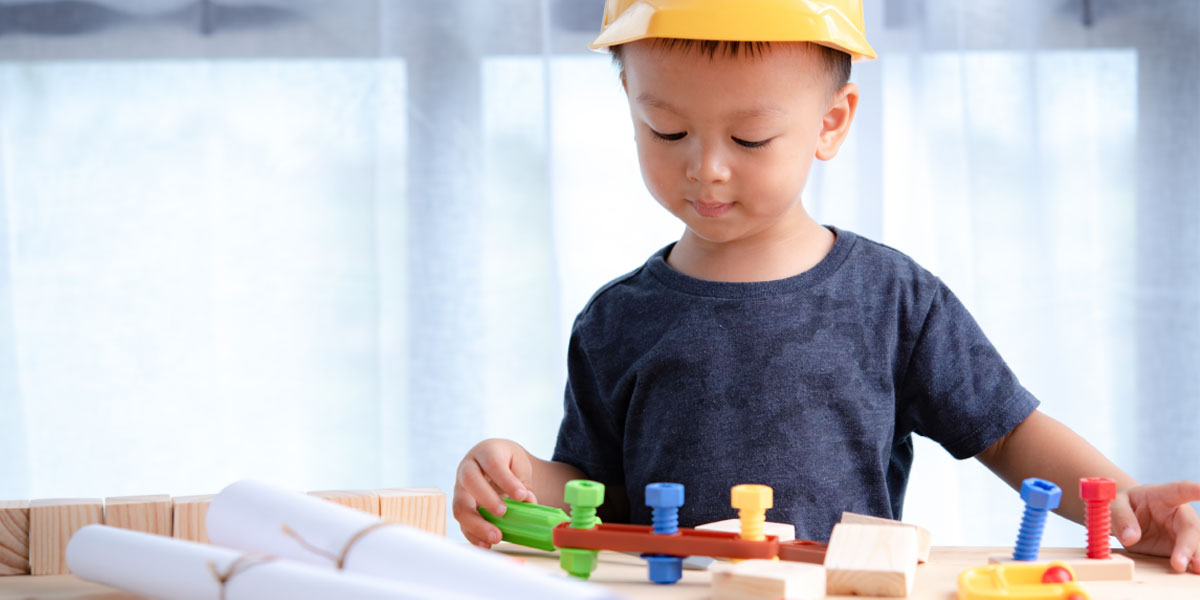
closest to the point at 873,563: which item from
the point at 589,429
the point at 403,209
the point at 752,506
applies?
the point at 752,506

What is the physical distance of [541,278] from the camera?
1521 mm

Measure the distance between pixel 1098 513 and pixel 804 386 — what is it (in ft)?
0.78

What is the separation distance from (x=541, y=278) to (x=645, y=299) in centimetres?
68

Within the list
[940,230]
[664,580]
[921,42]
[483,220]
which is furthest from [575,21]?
[664,580]

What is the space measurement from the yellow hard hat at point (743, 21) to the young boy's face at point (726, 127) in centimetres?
2

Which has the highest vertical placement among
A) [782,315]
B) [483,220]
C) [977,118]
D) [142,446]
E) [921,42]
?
[921,42]

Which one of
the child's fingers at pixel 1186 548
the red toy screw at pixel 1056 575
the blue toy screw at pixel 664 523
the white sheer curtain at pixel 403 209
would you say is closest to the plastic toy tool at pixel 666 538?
the blue toy screw at pixel 664 523

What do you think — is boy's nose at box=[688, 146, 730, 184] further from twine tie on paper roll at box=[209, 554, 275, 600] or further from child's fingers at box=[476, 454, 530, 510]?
twine tie on paper roll at box=[209, 554, 275, 600]

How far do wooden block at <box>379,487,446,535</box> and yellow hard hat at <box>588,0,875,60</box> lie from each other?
1.12 ft

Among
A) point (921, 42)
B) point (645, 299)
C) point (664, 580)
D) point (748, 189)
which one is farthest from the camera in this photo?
point (921, 42)

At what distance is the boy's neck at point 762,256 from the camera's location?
0.82m

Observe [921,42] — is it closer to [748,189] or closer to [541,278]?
[541,278]

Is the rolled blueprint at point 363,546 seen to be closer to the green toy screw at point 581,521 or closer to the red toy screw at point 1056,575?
the green toy screw at point 581,521

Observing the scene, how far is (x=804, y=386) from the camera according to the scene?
30.5 inches
